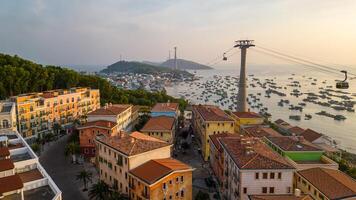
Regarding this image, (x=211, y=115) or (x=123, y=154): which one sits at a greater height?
(x=211, y=115)

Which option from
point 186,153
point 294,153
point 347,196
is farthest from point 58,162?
point 347,196

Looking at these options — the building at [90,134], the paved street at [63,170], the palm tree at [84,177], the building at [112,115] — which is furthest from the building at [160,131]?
the palm tree at [84,177]

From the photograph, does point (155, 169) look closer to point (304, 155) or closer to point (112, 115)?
point (304, 155)

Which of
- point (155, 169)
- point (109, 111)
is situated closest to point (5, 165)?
point (155, 169)

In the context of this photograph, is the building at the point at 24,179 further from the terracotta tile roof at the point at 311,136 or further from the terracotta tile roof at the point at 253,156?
the terracotta tile roof at the point at 311,136

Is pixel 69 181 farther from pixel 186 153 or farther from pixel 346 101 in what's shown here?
pixel 346 101

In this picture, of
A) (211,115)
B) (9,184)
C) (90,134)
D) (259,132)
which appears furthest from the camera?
(211,115)

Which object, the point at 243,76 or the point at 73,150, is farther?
the point at 243,76
